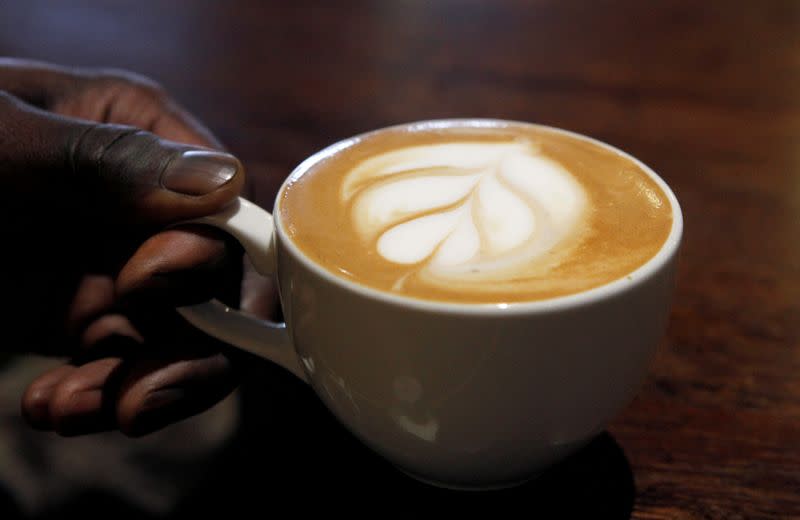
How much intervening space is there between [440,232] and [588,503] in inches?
9.0

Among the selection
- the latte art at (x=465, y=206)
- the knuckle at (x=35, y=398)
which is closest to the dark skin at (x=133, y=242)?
the knuckle at (x=35, y=398)

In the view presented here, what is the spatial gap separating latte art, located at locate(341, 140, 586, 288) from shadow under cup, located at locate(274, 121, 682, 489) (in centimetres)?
5

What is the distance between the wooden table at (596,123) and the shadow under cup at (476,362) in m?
0.09

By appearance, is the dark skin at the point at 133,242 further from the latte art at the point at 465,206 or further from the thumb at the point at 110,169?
the latte art at the point at 465,206

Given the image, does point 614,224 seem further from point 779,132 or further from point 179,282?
point 779,132

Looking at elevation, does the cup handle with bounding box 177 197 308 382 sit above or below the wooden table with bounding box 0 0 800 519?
above

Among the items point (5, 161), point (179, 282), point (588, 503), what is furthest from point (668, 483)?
point (5, 161)

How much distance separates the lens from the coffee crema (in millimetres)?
507

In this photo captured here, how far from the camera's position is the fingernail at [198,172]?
1.93 ft

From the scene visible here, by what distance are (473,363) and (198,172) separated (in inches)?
10.4

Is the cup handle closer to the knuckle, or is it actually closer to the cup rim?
the cup rim

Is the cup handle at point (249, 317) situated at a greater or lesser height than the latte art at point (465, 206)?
lesser

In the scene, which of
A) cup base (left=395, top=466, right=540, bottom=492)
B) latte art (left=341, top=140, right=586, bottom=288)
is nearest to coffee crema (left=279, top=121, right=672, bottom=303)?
latte art (left=341, top=140, right=586, bottom=288)

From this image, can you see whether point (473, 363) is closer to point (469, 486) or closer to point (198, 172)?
point (469, 486)
